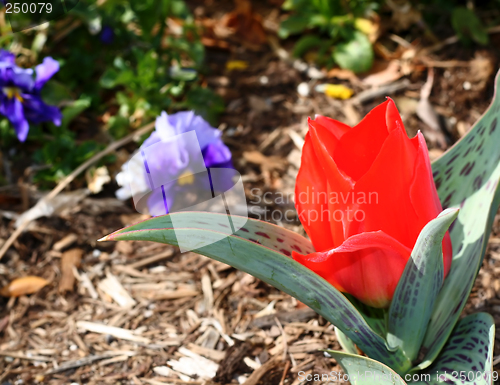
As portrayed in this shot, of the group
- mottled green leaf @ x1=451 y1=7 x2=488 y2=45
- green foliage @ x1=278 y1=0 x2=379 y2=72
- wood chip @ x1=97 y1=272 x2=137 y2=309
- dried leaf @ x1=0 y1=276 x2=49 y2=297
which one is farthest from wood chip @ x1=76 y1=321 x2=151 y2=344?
mottled green leaf @ x1=451 y1=7 x2=488 y2=45

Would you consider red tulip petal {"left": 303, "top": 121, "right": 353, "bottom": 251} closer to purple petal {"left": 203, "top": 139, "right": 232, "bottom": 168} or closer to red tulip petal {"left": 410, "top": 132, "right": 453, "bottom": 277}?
red tulip petal {"left": 410, "top": 132, "right": 453, "bottom": 277}

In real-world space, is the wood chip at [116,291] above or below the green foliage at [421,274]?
below

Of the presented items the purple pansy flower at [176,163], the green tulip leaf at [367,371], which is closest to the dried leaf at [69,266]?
the purple pansy flower at [176,163]

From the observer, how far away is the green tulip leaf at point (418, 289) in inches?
27.5

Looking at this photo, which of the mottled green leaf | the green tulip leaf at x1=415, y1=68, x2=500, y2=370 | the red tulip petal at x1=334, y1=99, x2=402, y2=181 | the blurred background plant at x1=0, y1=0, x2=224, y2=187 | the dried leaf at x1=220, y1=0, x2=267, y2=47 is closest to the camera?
the red tulip petal at x1=334, y1=99, x2=402, y2=181

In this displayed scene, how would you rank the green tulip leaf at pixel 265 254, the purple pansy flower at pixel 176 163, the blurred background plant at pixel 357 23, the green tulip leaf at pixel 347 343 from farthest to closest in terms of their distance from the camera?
1. the blurred background plant at pixel 357 23
2. the purple pansy flower at pixel 176 163
3. the green tulip leaf at pixel 347 343
4. the green tulip leaf at pixel 265 254

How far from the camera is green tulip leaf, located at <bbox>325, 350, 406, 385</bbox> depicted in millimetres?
771

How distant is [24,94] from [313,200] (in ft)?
4.29

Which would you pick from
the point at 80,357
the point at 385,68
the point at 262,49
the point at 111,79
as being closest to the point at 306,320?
the point at 80,357

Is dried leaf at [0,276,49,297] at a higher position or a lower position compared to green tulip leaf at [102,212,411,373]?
lower

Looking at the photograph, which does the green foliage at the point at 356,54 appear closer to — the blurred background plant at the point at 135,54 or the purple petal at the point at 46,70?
the blurred background plant at the point at 135,54

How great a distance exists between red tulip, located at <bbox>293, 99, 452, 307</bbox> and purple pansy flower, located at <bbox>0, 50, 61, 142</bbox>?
1.20 metres

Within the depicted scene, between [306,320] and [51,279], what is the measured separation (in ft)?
2.77

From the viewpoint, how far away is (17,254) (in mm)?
1669
